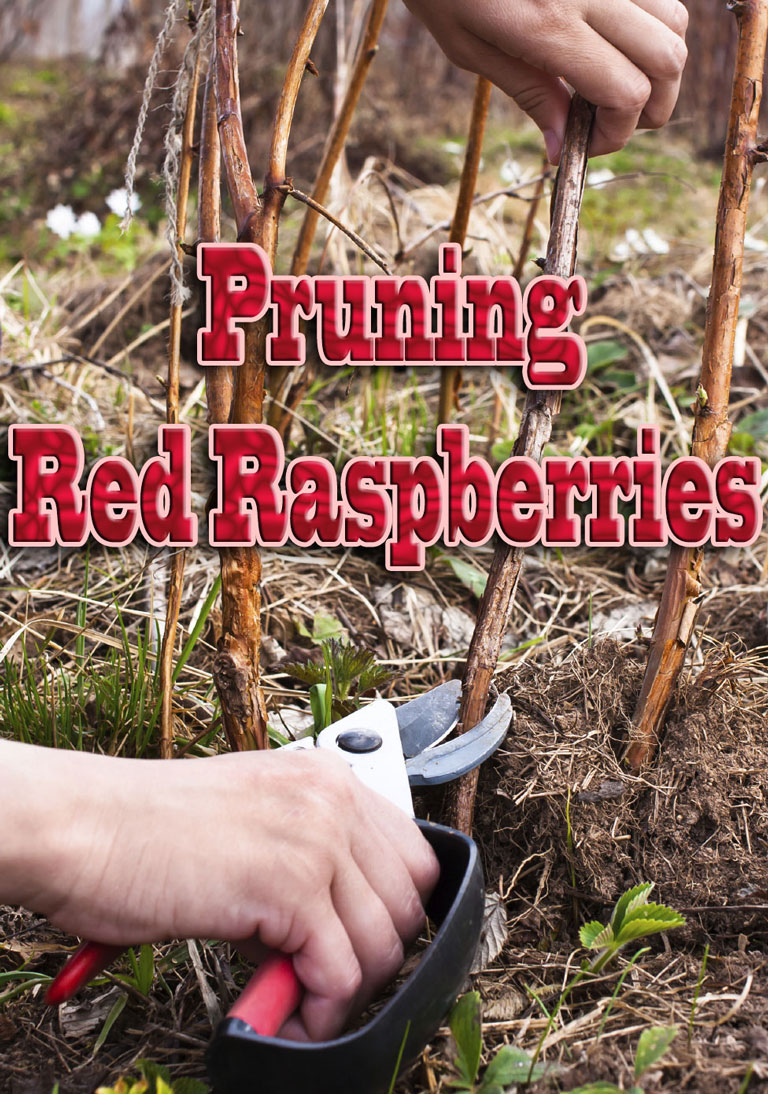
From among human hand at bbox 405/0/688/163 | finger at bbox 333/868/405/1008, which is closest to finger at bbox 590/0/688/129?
human hand at bbox 405/0/688/163

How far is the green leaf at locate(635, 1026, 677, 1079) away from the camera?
966 millimetres

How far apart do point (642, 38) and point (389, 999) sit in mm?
1352

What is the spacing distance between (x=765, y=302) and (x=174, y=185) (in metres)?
2.09

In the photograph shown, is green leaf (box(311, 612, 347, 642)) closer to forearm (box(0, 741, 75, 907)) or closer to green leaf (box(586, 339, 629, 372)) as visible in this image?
forearm (box(0, 741, 75, 907))

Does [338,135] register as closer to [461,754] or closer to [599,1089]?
[461,754]

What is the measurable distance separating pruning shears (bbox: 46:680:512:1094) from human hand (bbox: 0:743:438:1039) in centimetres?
5

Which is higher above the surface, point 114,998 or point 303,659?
point 303,659

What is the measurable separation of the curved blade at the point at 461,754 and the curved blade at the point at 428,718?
0.9 inches

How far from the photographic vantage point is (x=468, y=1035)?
1.01 metres

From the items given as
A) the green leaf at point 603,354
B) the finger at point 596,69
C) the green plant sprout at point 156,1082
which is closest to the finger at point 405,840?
the green plant sprout at point 156,1082

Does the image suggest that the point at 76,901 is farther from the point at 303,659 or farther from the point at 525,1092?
the point at 303,659

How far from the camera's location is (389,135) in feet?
15.9

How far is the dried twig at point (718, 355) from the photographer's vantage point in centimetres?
127

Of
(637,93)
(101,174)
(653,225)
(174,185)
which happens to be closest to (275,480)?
(174,185)
